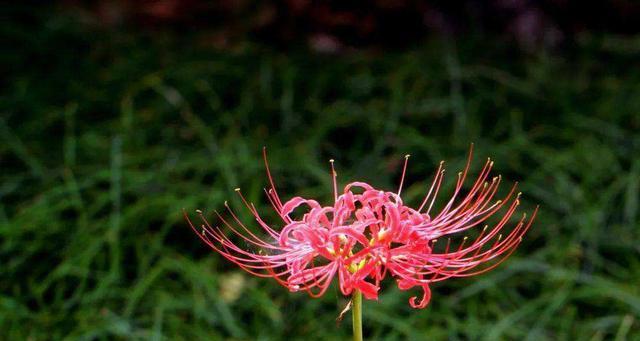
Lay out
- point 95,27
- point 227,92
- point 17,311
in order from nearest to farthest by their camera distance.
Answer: point 17,311 < point 227,92 < point 95,27

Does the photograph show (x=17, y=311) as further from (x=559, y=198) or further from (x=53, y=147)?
(x=559, y=198)

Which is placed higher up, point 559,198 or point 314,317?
point 559,198

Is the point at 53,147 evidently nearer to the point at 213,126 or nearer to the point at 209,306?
the point at 213,126

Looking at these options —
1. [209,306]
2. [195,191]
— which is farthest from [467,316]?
[195,191]

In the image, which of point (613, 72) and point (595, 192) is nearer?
point (595, 192)

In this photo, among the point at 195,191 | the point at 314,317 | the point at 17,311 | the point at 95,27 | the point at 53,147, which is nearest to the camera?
the point at 17,311

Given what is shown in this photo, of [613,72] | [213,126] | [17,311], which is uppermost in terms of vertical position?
[613,72]
